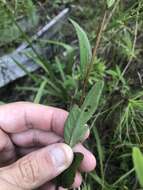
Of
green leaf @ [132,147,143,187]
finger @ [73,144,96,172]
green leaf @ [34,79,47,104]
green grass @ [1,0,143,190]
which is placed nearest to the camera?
green leaf @ [132,147,143,187]

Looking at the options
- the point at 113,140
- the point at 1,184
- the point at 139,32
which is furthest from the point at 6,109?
the point at 139,32

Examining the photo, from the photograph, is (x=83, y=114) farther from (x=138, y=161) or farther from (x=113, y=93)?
(x=113, y=93)

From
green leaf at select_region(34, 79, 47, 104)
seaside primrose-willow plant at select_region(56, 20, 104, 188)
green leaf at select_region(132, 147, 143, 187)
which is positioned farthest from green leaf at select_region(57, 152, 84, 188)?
green leaf at select_region(34, 79, 47, 104)

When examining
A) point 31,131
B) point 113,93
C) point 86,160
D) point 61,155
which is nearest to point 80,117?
point 61,155

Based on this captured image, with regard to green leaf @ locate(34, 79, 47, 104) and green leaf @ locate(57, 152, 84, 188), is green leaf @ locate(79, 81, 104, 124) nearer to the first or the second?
green leaf @ locate(57, 152, 84, 188)

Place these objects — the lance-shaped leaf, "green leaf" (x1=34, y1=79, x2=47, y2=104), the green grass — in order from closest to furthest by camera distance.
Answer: the lance-shaped leaf → the green grass → "green leaf" (x1=34, y1=79, x2=47, y2=104)

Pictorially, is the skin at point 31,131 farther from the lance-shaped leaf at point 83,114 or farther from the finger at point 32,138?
the lance-shaped leaf at point 83,114
